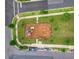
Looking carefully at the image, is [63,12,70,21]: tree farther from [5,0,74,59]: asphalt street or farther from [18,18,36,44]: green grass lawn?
[18,18,36,44]: green grass lawn

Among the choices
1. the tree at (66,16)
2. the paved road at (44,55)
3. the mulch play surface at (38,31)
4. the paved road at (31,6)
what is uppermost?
the paved road at (31,6)

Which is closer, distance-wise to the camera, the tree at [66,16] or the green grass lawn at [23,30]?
the tree at [66,16]

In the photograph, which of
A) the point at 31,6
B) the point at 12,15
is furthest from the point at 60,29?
the point at 12,15

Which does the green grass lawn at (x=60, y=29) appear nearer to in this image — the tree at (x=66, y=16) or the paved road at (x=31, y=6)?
the tree at (x=66, y=16)

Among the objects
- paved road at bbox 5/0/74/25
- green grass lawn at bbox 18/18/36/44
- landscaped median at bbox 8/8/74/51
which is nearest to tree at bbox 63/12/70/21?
landscaped median at bbox 8/8/74/51

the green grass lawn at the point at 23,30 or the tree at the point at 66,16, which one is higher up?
the tree at the point at 66,16

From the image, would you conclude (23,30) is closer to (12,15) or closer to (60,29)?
(12,15)

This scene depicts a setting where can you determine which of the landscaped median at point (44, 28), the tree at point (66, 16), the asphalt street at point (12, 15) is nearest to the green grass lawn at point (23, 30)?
the landscaped median at point (44, 28)
